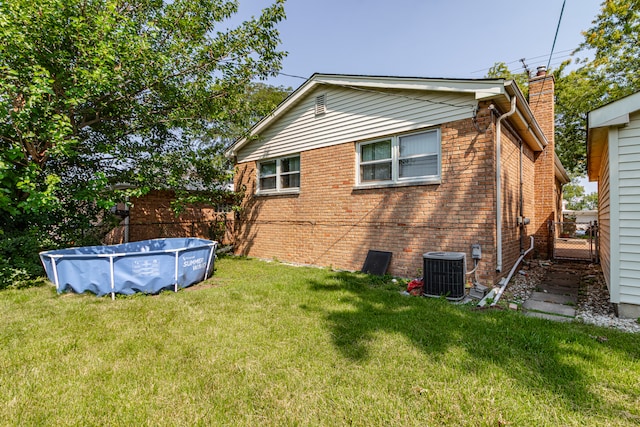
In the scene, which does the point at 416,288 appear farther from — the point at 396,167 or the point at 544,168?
the point at 544,168

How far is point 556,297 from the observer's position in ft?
19.2

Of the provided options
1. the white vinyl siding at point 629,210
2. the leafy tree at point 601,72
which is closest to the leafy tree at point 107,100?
the white vinyl siding at point 629,210

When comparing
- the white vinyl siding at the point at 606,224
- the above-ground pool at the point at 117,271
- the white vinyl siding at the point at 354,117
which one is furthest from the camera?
the white vinyl siding at the point at 354,117

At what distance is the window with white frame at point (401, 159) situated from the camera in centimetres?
678

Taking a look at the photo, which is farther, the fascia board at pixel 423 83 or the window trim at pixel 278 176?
the window trim at pixel 278 176

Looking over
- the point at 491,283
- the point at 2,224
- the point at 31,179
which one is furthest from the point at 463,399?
the point at 2,224

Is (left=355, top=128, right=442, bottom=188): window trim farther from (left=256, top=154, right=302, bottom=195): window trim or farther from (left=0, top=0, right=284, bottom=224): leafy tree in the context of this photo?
(left=0, top=0, right=284, bottom=224): leafy tree

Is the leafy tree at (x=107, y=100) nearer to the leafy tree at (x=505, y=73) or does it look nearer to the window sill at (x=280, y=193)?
the window sill at (x=280, y=193)

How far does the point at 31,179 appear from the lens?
251 inches

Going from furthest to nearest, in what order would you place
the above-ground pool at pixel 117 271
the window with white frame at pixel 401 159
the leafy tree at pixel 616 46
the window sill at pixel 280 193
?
the leafy tree at pixel 616 46 → the window sill at pixel 280 193 → the window with white frame at pixel 401 159 → the above-ground pool at pixel 117 271

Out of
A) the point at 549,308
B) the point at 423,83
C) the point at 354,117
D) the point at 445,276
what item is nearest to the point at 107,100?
the point at 354,117

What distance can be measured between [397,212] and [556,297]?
3.56 metres

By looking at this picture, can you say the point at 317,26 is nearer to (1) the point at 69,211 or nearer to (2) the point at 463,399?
(1) the point at 69,211

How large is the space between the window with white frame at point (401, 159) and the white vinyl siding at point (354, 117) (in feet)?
0.82
